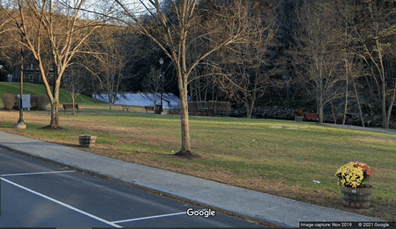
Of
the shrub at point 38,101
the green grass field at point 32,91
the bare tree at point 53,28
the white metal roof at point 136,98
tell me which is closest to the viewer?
the bare tree at point 53,28

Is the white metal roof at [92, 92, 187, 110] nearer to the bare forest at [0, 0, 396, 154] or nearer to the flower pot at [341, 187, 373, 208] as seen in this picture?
the bare forest at [0, 0, 396, 154]

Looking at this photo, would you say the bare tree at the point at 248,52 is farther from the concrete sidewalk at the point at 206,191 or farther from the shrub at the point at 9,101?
the shrub at the point at 9,101

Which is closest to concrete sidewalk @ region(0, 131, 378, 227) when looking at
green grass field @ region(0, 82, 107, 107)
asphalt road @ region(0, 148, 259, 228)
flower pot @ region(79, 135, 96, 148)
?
asphalt road @ region(0, 148, 259, 228)

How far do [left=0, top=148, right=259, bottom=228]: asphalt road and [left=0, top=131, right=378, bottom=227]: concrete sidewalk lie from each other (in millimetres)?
433

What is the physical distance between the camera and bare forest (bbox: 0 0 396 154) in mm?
15106

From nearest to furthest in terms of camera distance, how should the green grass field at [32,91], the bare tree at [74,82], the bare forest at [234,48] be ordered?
the bare forest at [234,48], the bare tree at [74,82], the green grass field at [32,91]

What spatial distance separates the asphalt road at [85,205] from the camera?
23.3 ft

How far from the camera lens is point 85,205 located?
8.08 m

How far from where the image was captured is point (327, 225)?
24.0 ft

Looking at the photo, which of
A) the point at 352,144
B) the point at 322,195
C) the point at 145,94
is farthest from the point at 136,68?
the point at 322,195

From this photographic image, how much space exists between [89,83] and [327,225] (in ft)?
232

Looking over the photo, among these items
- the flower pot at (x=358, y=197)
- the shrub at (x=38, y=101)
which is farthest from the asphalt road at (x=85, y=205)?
the shrub at (x=38, y=101)

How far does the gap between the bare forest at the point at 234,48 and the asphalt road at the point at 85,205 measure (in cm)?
549

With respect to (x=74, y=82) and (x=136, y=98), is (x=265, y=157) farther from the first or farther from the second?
(x=136, y=98)
